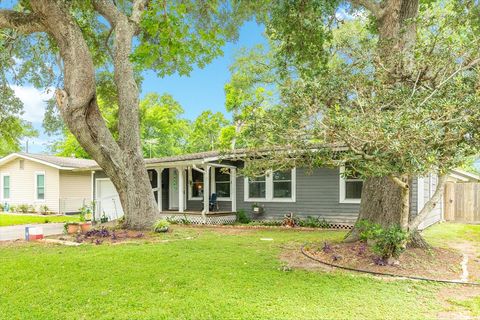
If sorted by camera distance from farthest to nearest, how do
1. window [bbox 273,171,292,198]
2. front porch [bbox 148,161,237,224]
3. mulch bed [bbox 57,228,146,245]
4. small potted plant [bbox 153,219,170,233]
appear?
front porch [bbox 148,161,237,224]
window [bbox 273,171,292,198]
small potted plant [bbox 153,219,170,233]
mulch bed [bbox 57,228,146,245]

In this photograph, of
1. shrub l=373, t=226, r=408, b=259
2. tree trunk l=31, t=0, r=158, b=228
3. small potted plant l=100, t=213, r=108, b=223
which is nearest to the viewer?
shrub l=373, t=226, r=408, b=259

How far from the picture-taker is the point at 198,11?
13258 mm

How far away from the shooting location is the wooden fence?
15297 millimetres

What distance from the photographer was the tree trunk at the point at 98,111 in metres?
10.2

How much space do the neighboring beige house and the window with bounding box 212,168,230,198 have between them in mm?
8043

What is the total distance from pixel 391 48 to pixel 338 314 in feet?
15.7

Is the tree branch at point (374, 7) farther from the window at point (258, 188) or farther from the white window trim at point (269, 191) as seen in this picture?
the window at point (258, 188)

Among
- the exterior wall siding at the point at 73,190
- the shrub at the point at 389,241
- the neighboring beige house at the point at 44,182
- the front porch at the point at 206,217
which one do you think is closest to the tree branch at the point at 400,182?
the shrub at the point at 389,241

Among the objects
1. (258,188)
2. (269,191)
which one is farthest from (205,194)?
(269,191)

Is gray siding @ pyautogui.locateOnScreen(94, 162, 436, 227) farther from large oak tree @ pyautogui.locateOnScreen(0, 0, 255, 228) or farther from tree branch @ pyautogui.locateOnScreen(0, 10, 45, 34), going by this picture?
tree branch @ pyautogui.locateOnScreen(0, 10, 45, 34)

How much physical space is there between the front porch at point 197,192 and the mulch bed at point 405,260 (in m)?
6.40

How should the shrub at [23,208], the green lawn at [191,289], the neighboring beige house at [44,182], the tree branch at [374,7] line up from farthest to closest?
1. the shrub at [23,208]
2. the neighboring beige house at [44,182]
3. the tree branch at [374,7]
4. the green lawn at [191,289]

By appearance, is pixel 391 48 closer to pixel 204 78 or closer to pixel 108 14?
pixel 108 14

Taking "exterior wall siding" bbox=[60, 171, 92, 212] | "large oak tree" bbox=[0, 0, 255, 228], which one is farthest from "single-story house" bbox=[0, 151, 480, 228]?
"exterior wall siding" bbox=[60, 171, 92, 212]
